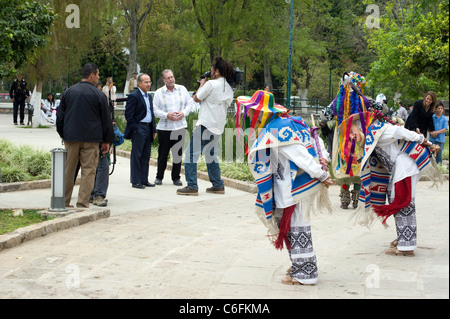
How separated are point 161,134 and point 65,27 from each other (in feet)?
50.9

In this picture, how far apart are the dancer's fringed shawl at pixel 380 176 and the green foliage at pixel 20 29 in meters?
4.37

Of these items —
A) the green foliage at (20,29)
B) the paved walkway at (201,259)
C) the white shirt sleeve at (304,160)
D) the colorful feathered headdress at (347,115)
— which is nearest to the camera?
the paved walkway at (201,259)

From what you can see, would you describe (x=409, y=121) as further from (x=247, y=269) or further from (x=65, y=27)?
(x=65, y=27)

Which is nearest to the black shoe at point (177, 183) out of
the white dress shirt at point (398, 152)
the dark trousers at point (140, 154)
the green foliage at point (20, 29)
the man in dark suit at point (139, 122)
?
the dark trousers at point (140, 154)

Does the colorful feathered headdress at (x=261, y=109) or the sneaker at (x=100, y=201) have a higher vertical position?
the colorful feathered headdress at (x=261, y=109)

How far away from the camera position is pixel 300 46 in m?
36.4

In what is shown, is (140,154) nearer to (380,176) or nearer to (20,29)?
(20,29)

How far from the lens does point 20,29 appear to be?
29.9 ft

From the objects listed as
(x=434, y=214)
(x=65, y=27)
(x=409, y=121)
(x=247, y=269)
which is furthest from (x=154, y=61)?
(x=247, y=269)

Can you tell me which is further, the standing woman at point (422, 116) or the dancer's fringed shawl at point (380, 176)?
the standing woman at point (422, 116)

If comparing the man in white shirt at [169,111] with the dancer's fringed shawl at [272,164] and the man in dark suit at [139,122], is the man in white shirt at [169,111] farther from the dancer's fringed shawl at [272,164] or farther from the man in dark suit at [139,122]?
the dancer's fringed shawl at [272,164]

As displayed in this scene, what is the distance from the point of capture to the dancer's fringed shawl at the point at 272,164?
20.3 ft

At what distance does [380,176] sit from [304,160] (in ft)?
6.43
